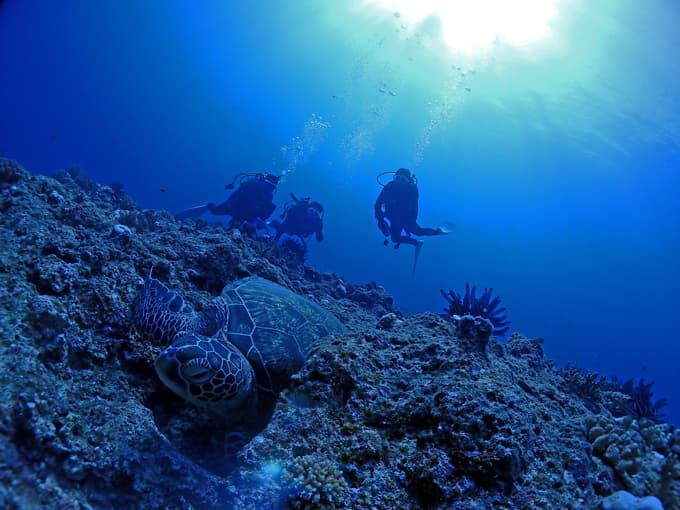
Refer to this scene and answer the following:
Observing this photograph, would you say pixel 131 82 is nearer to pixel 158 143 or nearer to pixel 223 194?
pixel 158 143

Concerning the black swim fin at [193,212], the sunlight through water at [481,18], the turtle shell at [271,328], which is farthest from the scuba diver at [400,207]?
the sunlight through water at [481,18]

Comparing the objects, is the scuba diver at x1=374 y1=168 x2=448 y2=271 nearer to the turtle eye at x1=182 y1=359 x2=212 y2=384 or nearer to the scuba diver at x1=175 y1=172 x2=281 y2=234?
the scuba diver at x1=175 y1=172 x2=281 y2=234

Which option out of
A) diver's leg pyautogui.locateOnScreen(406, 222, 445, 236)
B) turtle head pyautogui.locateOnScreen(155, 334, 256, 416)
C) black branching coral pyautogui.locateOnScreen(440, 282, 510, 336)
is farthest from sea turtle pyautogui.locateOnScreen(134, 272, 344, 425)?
diver's leg pyautogui.locateOnScreen(406, 222, 445, 236)

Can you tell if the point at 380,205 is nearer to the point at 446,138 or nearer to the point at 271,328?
the point at 271,328

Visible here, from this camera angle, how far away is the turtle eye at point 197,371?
2.51m

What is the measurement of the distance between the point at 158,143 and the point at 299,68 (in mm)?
62229

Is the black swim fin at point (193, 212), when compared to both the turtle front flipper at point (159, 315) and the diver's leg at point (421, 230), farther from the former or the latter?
the turtle front flipper at point (159, 315)

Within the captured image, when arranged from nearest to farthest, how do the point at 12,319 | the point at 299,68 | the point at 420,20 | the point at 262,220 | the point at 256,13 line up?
the point at 12,319 → the point at 262,220 → the point at 420,20 → the point at 256,13 → the point at 299,68

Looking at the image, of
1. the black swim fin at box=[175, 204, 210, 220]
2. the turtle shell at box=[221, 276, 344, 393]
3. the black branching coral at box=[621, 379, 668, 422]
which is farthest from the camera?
the black swim fin at box=[175, 204, 210, 220]

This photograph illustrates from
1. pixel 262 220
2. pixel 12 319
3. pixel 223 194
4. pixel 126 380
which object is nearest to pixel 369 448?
pixel 126 380

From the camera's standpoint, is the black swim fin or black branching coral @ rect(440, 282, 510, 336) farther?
the black swim fin

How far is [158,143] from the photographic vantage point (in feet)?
367

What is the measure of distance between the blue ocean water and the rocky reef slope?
1215 cm

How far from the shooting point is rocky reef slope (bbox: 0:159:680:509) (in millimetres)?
1886
